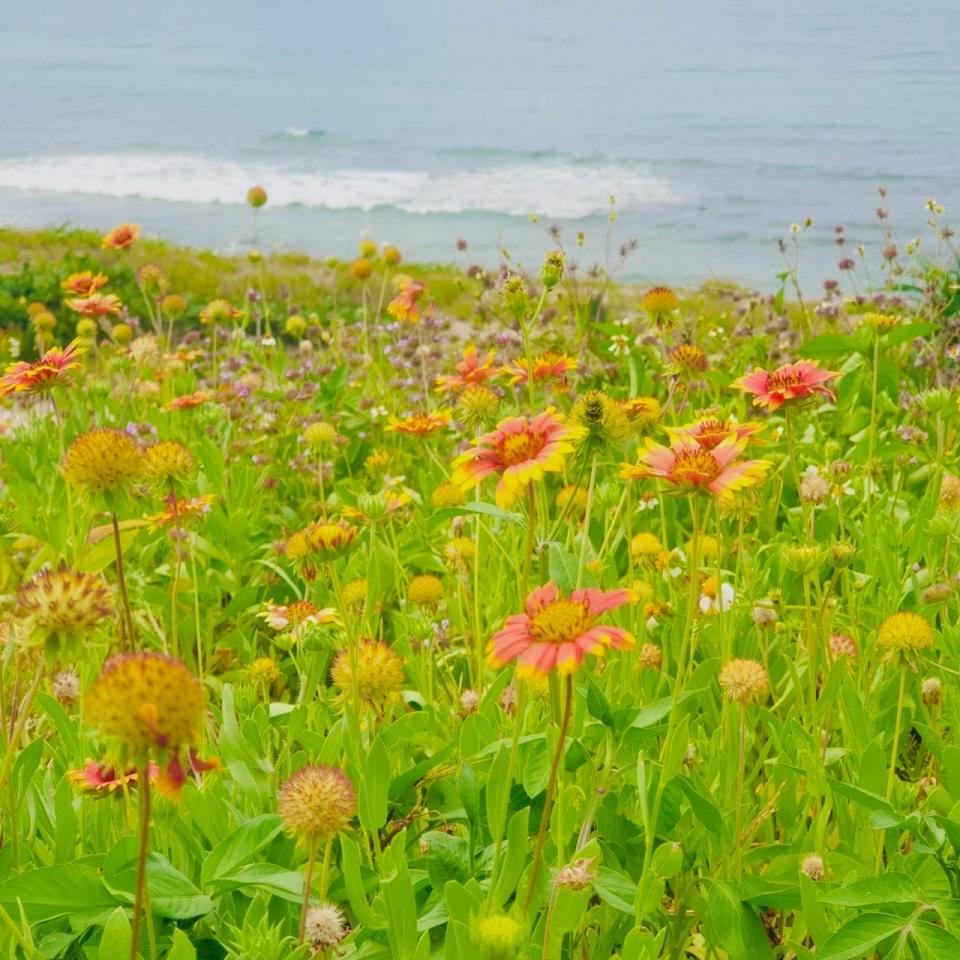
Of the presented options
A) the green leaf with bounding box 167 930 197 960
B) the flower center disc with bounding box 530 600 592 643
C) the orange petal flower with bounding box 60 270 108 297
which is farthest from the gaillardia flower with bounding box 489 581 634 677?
the orange petal flower with bounding box 60 270 108 297

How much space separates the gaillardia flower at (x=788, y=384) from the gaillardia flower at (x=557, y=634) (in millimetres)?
538

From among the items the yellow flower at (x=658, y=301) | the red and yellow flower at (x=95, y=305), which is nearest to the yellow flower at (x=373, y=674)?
the yellow flower at (x=658, y=301)

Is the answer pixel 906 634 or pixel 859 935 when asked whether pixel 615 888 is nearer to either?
pixel 859 935

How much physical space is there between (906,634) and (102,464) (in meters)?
0.90

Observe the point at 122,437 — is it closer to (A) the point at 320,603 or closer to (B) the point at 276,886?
(B) the point at 276,886

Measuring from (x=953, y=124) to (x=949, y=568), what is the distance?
12769 millimetres

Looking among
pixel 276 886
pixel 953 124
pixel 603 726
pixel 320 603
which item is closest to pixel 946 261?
pixel 320 603

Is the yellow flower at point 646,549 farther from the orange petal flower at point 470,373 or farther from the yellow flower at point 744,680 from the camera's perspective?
the yellow flower at point 744,680

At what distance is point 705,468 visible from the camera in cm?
95

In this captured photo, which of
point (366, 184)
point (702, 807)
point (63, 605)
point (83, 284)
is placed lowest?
point (702, 807)

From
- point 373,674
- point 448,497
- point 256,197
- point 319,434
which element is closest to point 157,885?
point 373,674

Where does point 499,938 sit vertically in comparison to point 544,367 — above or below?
below

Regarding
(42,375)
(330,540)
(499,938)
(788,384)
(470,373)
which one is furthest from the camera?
(470,373)

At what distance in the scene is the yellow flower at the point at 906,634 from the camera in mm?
1194
